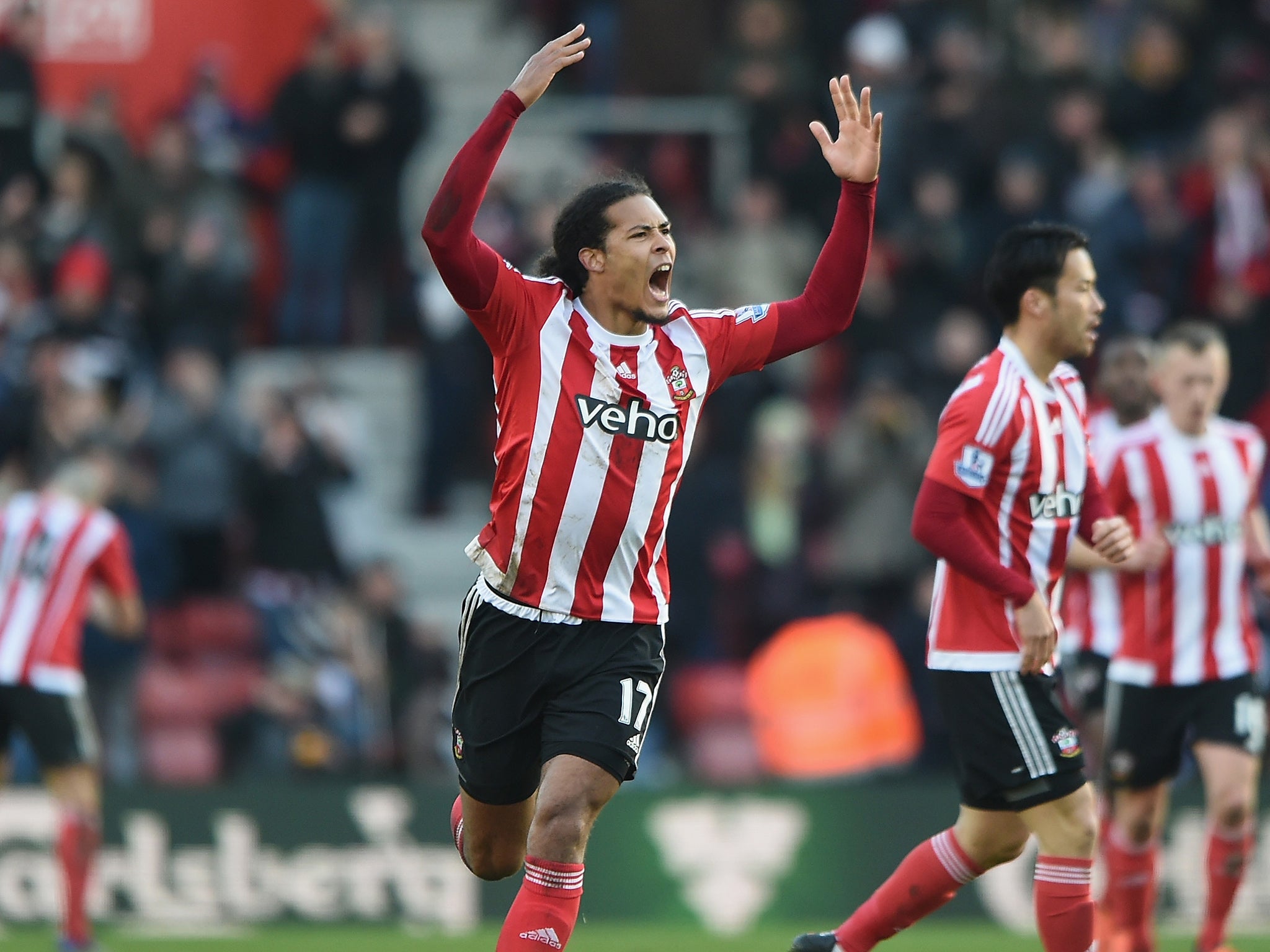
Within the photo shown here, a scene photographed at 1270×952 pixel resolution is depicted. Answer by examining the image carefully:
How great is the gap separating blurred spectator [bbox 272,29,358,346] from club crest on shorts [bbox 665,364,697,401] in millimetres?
8344

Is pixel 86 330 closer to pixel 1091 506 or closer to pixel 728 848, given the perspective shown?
pixel 728 848

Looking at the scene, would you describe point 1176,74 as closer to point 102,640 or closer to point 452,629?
point 452,629

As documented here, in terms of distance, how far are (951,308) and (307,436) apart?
4.40 m

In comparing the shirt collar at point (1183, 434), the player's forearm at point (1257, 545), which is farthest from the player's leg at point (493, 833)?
the player's forearm at point (1257, 545)

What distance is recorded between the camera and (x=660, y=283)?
19.9ft

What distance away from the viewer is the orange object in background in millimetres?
12117

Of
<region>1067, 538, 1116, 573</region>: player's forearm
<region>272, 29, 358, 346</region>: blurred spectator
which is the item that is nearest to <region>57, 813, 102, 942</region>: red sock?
<region>1067, 538, 1116, 573</region>: player's forearm

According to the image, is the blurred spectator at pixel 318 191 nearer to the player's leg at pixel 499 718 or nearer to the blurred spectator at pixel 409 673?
the blurred spectator at pixel 409 673

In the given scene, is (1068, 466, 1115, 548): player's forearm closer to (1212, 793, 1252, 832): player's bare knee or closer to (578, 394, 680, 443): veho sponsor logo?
(578, 394, 680, 443): veho sponsor logo

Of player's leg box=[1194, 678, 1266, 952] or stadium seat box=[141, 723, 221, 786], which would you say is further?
stadium seat box=[141, 723, 221, 786]

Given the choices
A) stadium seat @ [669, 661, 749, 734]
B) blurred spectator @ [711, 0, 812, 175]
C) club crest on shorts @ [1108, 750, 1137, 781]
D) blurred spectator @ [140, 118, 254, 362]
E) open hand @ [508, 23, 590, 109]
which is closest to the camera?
open hand @ [508, 23, 590, 109]

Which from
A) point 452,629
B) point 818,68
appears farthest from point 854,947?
point 818,68

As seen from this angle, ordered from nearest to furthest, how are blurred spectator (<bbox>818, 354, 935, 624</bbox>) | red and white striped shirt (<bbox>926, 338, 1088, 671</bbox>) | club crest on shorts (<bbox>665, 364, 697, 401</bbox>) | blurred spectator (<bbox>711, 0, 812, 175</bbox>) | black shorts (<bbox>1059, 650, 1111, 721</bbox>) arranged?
club crest on shorts (<bbox>665, 364, 697, 401</bbox>)
red and white striped shirt (<bbox>926, 338, 1088, 671</bbox>)
black shorts (<bbox>1059, 650, 1111, 721</bbox>)
blurred spectator (<bbox>818, 354, 935, 624</bbox>)
blurred spectator (<bbox>711, 0, 812, 175</bbox>)

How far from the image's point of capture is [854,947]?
672cm
